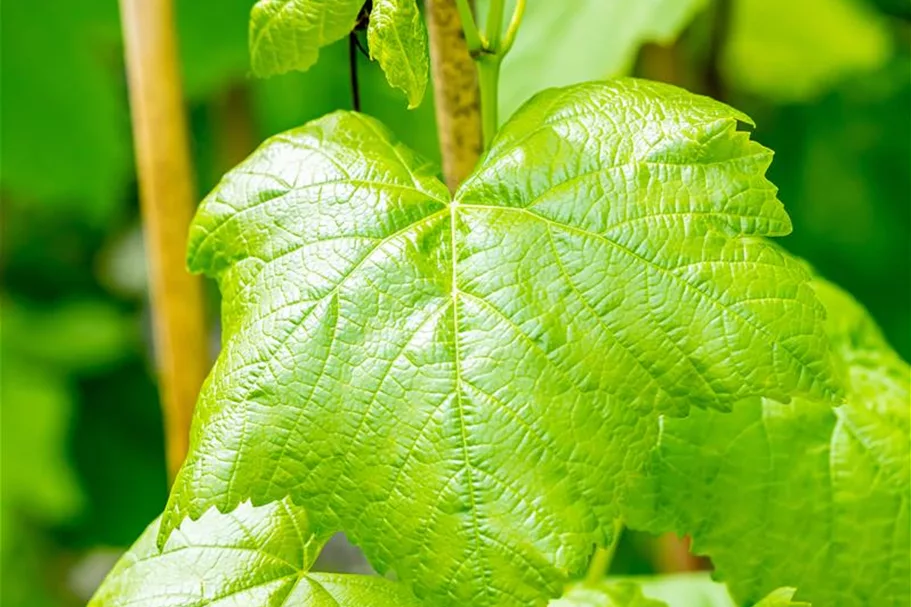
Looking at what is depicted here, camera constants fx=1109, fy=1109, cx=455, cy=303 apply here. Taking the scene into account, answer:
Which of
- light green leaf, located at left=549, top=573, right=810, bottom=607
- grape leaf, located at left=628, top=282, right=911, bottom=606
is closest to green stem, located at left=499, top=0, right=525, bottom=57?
grape leaf, located at left=628, top=282, right=911, bottom=606

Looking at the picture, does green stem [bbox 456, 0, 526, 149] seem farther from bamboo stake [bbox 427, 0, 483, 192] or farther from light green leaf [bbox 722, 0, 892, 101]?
light green leaf [bbox 722, 0, 892, 101]

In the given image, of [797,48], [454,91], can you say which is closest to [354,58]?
[454,91]

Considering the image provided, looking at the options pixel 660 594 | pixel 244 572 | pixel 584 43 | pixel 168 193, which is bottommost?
pixel 660 594

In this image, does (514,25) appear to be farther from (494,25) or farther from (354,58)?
(354,58)

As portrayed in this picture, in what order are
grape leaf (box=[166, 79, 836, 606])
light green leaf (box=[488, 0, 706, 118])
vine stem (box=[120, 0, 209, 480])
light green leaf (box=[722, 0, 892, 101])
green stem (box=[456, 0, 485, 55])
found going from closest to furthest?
grape leaf (box=[166, 79, 836, 606]) < green stem (box=[456, 0, 485, 55]) < vine stem (box=[120, 0, 209, 480]) < light green leaf (box=[488, 0, 706, 118]) < light green leaf (box=[722, 0, 892, 101])

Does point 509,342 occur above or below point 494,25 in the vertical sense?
below

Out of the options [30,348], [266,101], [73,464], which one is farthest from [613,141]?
[73,464]

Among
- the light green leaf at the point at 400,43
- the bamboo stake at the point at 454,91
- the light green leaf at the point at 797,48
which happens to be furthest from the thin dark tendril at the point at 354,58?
the light green leaf at the point at 797,48

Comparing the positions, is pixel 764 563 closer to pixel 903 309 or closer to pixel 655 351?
pixel 655 351
